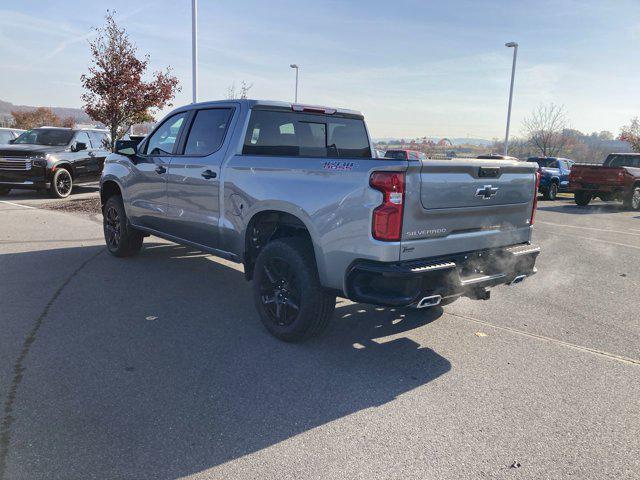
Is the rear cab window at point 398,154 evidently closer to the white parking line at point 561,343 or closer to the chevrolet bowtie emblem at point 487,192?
the chevrolet bowtie emblem at point 487,192

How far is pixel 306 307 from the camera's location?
3934 millimetres

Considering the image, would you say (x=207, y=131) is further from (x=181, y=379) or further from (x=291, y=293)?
(x=181, y=379)

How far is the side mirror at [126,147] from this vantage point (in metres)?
6.31

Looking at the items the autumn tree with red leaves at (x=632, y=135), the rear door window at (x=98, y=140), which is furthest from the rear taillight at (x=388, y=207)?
the autumn tree with red leaves at (x=632, y=135)

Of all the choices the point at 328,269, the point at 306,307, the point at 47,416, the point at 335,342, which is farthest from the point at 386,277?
the point at 47,416

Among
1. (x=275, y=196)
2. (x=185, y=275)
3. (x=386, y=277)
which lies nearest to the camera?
(x=386, y=277)

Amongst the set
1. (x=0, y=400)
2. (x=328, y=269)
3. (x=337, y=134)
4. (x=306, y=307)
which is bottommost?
(x=0, y=400)

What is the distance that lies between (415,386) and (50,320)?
3.27 m

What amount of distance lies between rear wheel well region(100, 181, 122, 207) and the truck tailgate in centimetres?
493

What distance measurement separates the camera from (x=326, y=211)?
12.1 ft

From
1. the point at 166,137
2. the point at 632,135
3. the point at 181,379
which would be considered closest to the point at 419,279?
the point at 181,379

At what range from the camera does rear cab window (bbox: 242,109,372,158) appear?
485 centimetres

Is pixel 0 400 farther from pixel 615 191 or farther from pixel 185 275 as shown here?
pixel 615 191

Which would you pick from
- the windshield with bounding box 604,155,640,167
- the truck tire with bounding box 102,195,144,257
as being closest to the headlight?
the truck tire with bounding box 102,195,144,257
